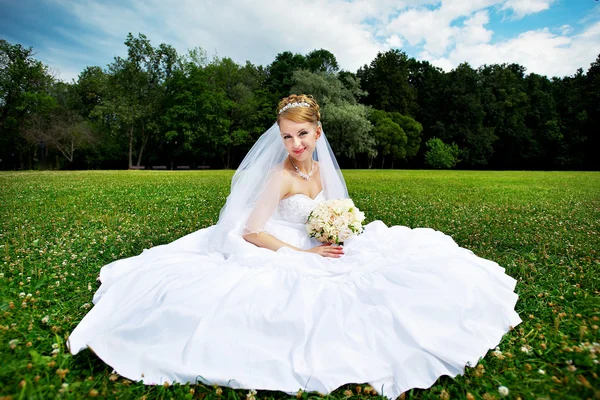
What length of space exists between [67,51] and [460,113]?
57.1 metres

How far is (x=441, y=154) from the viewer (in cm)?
5194

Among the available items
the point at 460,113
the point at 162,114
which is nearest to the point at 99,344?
the point at 162,114

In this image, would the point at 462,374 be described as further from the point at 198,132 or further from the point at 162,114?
the point at 162,114

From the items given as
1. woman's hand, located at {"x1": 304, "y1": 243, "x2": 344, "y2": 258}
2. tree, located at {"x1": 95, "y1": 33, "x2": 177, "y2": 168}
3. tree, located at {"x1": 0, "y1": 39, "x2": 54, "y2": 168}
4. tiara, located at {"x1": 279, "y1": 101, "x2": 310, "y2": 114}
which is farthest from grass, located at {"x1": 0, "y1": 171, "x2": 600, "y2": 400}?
tree, located at {"x1": 95, "y1": 33, "x2": 177, "y2": 168}

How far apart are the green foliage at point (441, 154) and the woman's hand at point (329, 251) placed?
51671 mm

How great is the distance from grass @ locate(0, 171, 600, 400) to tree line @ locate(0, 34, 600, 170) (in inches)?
1372

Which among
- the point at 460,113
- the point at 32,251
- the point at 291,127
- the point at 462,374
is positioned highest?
the point at 460,113

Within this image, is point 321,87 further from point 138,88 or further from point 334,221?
point 334,221

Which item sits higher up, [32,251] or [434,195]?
[434,195]

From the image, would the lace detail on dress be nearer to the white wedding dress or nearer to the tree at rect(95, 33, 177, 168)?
the white wedding dress

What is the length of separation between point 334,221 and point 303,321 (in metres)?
1.50

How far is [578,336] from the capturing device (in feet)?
11.2

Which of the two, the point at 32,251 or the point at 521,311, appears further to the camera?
the point at 32,251

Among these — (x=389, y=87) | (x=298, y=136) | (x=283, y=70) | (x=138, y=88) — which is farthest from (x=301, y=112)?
(x=389, y=87)
